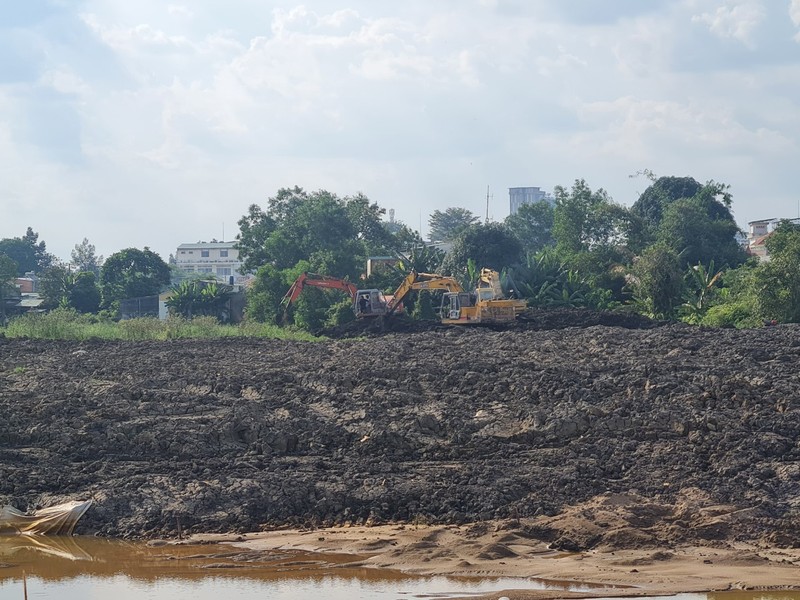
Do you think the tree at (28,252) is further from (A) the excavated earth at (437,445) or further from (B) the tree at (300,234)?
(A) the excavated earth at (437,445)

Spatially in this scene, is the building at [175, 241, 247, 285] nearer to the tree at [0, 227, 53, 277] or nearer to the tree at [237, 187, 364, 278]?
the tree at [0, 227, 53, 277]

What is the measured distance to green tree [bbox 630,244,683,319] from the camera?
127 ft

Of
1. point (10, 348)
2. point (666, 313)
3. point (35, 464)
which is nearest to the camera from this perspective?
point (35, 464)

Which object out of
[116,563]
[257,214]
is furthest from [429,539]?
[257,214]

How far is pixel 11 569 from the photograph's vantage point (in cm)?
1273

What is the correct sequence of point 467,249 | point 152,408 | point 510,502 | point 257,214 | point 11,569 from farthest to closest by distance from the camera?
point 257,214
point 467,249
point 152,408
point 510,502
point 11,569

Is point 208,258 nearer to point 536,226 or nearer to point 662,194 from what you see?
point 536,226

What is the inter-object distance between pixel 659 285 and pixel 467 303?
7.50m

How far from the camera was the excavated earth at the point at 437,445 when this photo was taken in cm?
1353

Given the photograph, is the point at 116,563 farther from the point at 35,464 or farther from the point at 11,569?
the point at 35,464

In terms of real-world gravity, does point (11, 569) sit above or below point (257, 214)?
below

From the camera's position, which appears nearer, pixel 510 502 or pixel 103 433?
pixel 510 502

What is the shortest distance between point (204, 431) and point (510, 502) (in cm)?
542

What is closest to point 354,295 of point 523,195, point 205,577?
point 205,577
